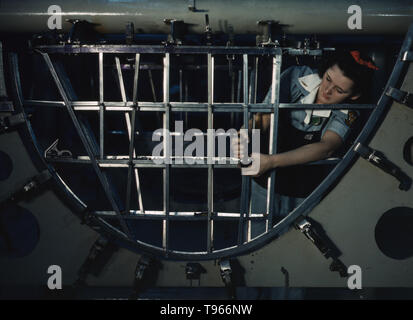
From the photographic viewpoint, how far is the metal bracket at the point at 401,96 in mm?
1488

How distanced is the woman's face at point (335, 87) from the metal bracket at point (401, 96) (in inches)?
7.6

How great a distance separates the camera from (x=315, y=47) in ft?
4.90

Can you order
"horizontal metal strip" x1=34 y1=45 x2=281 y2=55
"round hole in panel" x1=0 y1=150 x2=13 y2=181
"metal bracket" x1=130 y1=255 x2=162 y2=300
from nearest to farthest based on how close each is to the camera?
"horizontal metal strip" x1=34 y1=45 x2=281 y2=55, "metal bracket" x1=130 y1=255 x2=162 y2=300, "round hole in panel" x1=0 y1=150 x2=13 y2=181

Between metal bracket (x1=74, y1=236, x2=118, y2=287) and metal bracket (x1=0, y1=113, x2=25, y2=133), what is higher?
metal bracket (x1=0, y1=113, x2=25, y2=133)

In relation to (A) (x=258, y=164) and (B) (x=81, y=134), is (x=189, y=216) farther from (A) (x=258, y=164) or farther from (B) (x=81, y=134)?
(B) (x=81, y=134)

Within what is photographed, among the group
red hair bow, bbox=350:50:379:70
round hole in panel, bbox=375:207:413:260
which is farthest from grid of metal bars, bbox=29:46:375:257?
round hole in panel, bbox=375:207:413:260

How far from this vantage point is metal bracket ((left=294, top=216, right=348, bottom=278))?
1.61m

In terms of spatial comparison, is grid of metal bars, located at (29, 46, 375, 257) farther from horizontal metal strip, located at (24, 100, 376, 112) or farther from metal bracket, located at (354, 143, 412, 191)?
metal bracket, located at (354, 143, 412, 191)

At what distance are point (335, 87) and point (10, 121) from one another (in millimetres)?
1851

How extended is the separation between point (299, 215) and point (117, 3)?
161cm

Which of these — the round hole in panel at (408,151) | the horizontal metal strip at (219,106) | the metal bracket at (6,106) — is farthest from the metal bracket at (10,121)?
the round hole in panel at (408,151)

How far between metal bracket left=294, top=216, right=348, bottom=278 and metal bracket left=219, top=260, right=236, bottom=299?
47 centimetres

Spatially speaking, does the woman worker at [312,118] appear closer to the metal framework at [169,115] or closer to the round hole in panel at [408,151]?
the metal framework at [169,115]
